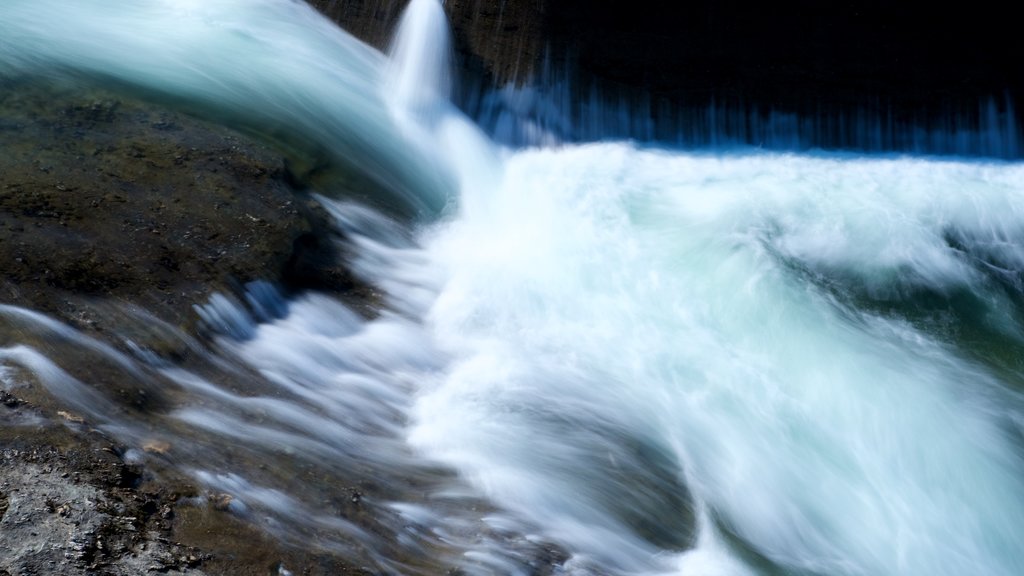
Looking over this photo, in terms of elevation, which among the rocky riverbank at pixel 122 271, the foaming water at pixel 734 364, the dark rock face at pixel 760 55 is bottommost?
the foaming water at pixel 734 364

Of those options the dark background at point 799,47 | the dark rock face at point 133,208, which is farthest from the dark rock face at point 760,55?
the dark rock face at point 133,208

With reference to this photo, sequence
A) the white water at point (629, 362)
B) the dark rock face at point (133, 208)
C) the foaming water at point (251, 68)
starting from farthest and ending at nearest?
the foaming water at point (251, 68)
the dark rock face at point (133, 208)
the white water at point (629, 362)

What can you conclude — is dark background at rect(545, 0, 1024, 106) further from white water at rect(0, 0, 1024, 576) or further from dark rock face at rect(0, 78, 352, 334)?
dark rock face at rect(0, 78, 352, 334)

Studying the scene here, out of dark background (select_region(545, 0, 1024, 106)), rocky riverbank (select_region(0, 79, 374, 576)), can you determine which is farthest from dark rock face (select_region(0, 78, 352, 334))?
dark background (select_region(545, 0, 1024, 106))

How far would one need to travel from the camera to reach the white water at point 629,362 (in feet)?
14.8

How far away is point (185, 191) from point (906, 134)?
A: 5.92 meters

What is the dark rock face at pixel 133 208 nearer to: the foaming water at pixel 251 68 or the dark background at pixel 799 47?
the foaming water at pixel 251 68

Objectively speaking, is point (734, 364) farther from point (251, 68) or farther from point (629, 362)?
point (251, 68)

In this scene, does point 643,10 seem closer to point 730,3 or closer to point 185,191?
point 730,3

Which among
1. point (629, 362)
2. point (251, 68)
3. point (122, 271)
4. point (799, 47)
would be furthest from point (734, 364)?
point (799, 47)

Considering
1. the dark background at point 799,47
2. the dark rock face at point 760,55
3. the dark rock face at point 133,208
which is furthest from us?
the dark background at point 799,47

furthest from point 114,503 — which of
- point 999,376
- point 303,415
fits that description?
point 999,376

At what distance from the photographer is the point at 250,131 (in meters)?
6.67

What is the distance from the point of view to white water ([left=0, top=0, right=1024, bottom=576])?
4500mm
